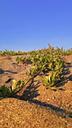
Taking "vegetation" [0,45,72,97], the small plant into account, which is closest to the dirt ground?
the small plant

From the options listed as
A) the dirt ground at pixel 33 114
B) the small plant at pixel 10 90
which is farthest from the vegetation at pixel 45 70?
the dirt ground at pixel 33 114

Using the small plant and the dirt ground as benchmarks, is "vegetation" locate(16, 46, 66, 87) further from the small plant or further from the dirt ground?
the small plant

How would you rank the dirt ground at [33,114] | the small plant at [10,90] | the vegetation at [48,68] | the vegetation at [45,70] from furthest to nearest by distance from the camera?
the vegetation at [48,68] < the vegetation at [45,70] < the small plant at [10,90] < the dirt ground at [33,114]

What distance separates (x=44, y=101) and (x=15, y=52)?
7149mm

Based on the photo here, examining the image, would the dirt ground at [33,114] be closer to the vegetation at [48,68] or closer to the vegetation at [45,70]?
the vegetation at [45,70]

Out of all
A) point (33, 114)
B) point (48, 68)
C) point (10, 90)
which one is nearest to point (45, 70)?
point (48, 68)

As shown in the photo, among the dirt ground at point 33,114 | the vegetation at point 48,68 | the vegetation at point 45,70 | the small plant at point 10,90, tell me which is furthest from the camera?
the vegetation at point 48,68

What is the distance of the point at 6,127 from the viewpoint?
8.10 m

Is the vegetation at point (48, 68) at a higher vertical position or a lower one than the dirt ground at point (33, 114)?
higher

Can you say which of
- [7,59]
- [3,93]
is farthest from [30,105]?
[7,59]

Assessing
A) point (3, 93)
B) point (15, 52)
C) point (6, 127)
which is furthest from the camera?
point (15, 52)

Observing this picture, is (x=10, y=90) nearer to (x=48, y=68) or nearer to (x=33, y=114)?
(x=33, y=114)

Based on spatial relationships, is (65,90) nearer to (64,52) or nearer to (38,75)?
(38,75)

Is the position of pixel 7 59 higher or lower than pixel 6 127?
higher
